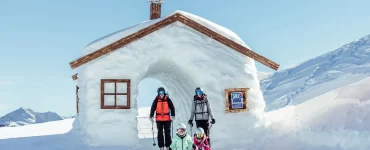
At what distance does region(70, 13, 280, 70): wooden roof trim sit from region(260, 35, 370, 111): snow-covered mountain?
205ft

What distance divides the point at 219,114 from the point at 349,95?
12.8ft

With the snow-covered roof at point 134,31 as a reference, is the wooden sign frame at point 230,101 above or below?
below

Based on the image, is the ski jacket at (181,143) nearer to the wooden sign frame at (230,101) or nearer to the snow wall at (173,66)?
the snow wall at (173,66)

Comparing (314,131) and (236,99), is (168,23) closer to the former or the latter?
(236,99)

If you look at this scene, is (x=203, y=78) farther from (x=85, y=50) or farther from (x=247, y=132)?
(x=85, y=50)

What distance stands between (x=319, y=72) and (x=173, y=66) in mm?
89230

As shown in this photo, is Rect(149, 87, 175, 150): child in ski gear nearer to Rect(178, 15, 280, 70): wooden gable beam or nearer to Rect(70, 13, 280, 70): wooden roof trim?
Rect(70, 13, 280, 70): wooden roof trim

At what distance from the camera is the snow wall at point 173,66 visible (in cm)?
1284

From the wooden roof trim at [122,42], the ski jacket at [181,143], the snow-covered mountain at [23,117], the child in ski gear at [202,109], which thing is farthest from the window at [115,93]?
the snow-covered mountain at [23,117]

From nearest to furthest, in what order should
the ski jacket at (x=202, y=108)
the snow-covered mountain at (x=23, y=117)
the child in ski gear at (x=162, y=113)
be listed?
the child in ski gear at (x=162, y=113) < the ski jacket at (x=202, y=108) < the snow-covered mountain at (x=23, y=117)

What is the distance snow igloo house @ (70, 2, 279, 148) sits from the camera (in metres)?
12.9

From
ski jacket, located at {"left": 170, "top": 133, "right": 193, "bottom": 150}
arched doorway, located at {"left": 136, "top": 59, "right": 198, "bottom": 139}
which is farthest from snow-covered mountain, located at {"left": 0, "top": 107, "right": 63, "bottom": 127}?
ski jacket, located at {"left": 170, "top": 133, "right": 193, "bottom": 150}

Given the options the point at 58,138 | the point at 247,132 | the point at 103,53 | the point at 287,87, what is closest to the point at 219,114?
the point at 247,132

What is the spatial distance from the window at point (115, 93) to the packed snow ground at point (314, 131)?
1357 millimetres
